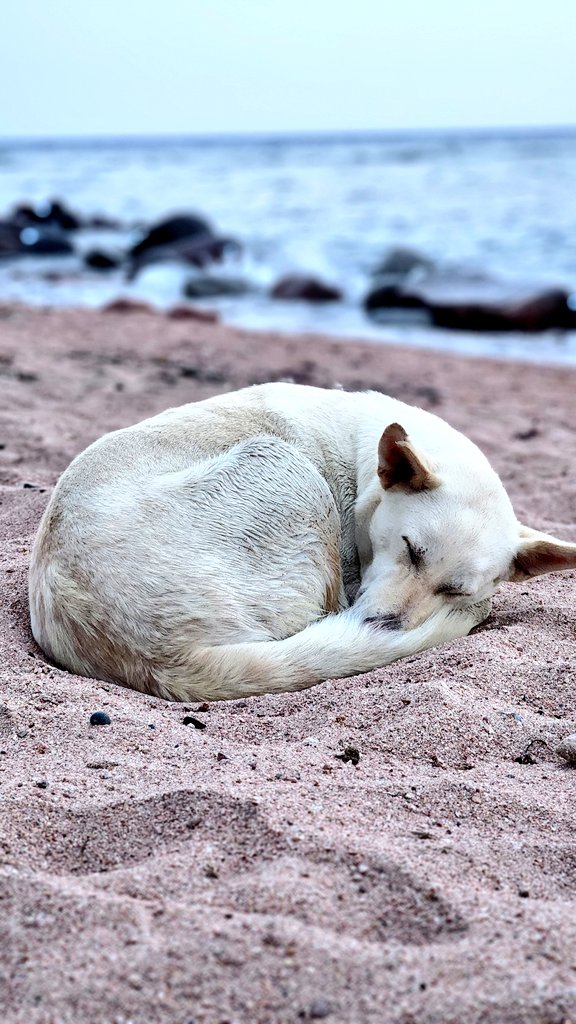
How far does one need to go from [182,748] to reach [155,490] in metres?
1.05

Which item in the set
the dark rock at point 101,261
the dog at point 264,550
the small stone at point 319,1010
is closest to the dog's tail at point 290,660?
the dog at point 264,550

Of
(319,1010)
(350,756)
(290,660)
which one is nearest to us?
(319,1010)

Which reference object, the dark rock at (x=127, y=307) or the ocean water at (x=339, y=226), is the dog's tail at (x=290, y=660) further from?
the dark rock at (x=127, y=307)

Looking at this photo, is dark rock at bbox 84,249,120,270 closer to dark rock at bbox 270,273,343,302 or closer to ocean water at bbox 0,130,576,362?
ocean water at bbox 0,130,576,362

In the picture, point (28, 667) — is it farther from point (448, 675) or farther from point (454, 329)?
point (454, 329)

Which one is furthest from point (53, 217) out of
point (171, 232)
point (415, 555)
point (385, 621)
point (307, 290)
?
point (385, 621)

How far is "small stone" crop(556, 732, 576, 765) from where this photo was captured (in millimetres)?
2920

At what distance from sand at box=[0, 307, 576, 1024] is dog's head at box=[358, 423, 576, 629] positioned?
20 cm

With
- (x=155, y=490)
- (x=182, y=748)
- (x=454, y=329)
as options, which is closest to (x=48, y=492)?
(x=155, y=490)

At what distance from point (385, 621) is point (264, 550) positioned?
0.49 metres

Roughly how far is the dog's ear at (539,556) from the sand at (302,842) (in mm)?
180

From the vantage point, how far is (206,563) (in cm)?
347

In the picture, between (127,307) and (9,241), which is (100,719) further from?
(9,241)

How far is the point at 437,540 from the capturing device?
364 cm
